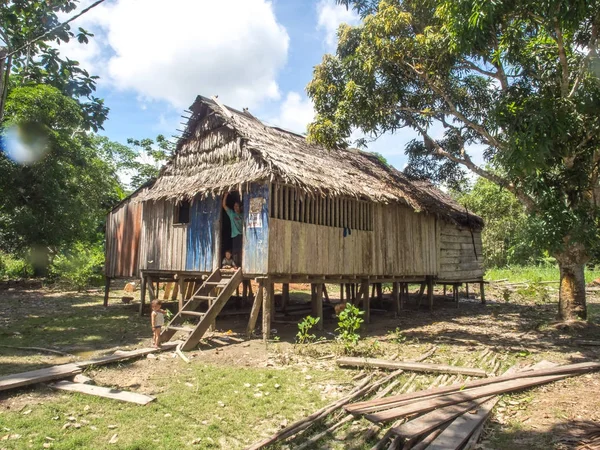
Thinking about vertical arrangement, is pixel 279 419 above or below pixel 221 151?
below

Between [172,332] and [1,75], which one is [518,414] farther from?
[1,75]

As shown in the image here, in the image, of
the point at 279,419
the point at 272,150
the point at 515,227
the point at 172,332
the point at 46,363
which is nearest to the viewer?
the point at 279,419

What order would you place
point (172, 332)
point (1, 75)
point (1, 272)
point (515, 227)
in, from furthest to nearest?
point (515, 227) → point (1, 272) → point (172, 332) → point (1, 75)

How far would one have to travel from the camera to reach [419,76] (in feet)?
39.9

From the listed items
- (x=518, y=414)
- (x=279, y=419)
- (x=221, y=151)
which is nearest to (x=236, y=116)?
(x=221, y=151)

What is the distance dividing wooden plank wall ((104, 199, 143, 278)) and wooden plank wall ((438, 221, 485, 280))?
34.8 ft

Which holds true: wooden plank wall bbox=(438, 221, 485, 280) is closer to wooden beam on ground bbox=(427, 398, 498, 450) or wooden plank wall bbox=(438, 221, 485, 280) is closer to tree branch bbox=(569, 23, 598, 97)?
tree branch bbox=(569, 23, 598, 97)

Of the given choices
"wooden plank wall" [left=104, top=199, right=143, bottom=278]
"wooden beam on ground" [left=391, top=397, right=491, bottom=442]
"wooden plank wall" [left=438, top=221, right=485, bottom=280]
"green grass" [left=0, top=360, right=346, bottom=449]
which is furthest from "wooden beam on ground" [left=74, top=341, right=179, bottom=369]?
"wooden plank wall" [left=438, top=221, right=485, bottom=280]

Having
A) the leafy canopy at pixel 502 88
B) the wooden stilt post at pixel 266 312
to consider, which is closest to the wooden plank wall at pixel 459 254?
the leafy canopy at pixel 502 88

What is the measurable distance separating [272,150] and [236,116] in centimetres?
189

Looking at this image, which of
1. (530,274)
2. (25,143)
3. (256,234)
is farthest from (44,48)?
(530,274)

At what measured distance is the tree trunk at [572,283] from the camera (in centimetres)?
1054

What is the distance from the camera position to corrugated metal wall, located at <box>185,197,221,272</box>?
35.7ft

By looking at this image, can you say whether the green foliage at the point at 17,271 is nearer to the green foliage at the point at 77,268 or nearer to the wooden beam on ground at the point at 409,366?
the green foliage at the point at 77,268
